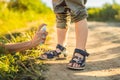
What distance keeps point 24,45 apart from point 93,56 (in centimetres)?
89

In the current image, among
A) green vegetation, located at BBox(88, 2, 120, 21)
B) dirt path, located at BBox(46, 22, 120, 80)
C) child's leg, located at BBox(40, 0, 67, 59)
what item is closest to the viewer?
dirt path, located at BBox(46, 22, 120, 80)

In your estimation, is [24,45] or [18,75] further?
[24,45]

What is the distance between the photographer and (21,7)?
10.9 meters

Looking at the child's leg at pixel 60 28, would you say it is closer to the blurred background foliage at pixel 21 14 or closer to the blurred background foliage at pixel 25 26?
the blurred background foliage at pixel 25 26

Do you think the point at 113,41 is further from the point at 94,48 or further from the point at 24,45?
the point at 24,45

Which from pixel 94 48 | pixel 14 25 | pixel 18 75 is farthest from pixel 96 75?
pixel 14 25

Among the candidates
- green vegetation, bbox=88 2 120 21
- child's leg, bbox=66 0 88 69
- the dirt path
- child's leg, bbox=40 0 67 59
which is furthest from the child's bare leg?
green vegetation, bbox=88 2 120 21

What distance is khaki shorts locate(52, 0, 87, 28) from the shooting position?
3.76 meters

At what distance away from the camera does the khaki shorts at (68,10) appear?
148 inches

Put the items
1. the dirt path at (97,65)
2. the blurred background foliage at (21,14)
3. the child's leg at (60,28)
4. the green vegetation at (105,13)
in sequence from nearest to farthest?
the dirt path at (97,65), the child's leg at (60,28), the blurred background foliage at (21,14), the green vegetation at (105,13)

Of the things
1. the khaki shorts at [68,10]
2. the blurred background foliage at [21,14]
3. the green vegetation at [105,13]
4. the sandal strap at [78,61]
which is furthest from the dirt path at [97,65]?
the green vegetation at [105,13]

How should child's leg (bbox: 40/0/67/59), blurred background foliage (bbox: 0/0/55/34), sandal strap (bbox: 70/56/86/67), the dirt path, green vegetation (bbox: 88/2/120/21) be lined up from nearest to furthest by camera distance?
the dirt path < sandal strap (bbox: 70/56/86/67) < child's leg (bbox: 40/0/67/59) < blurred background foliage (bbox: 0/0/55/34) < green vegetation (bbox: 88/2/120/21)

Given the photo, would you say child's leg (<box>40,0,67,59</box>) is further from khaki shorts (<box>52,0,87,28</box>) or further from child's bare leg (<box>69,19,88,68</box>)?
child's bare leg (<box>69,19,88,68</box>)

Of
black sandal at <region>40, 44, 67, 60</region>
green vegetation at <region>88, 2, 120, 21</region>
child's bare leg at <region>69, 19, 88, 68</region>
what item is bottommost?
green vegetation at <region>88, 2, 120, 21</region>
